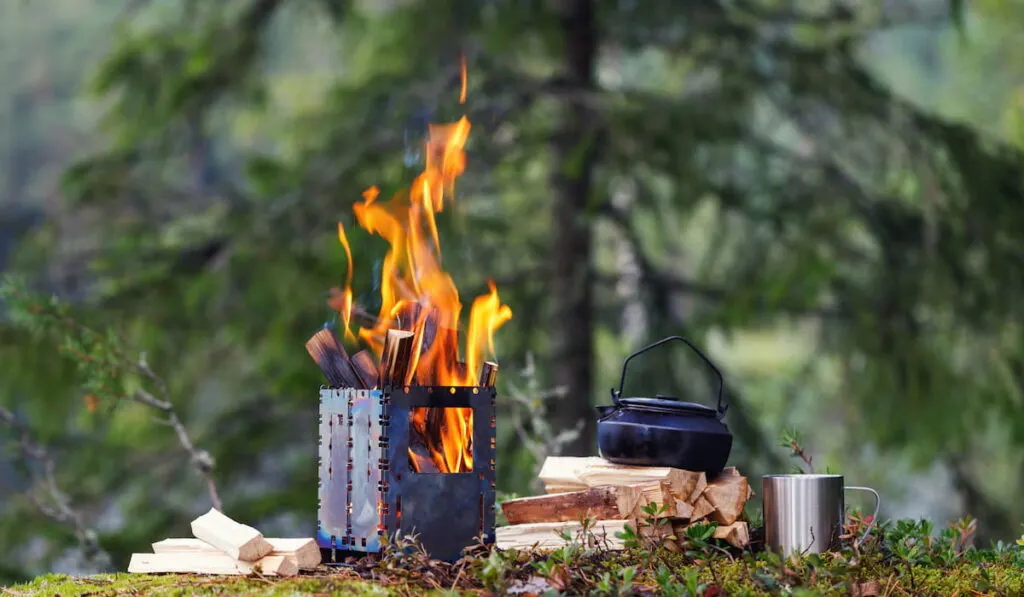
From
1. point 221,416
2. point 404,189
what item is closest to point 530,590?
point 404,189

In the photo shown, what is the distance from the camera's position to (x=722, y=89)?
8.02 meters

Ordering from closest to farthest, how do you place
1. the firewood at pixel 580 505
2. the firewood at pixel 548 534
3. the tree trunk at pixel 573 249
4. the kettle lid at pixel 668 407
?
1. the firewood at pixel 548 534
2. the firewood at pixel 580 505
3. the kettle lid at pixel 668 407
4. the tree trunk at pixel 573 249

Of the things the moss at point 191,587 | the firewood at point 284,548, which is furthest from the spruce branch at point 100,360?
the moss at point 191,587

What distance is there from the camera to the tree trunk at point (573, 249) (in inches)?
336

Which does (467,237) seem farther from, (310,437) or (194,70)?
(194,70)

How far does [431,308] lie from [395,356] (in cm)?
35

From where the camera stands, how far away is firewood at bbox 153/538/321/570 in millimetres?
4117

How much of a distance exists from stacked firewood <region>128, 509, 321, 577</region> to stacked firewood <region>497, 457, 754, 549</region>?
72 centimetres

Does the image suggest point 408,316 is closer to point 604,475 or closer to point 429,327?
point 429,327

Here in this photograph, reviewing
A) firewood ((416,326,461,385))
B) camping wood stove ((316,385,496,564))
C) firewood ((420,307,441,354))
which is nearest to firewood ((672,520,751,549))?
camping wood stove ((316,385,496,564))

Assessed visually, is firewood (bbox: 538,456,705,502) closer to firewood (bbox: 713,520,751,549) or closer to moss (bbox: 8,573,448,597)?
firewood (bbox: 713,520,751,549)

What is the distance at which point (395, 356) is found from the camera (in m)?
4.17

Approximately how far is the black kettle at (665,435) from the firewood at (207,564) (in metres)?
1.23

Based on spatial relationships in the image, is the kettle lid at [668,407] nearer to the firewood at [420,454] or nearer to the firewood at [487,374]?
the firewood at [487,374]
